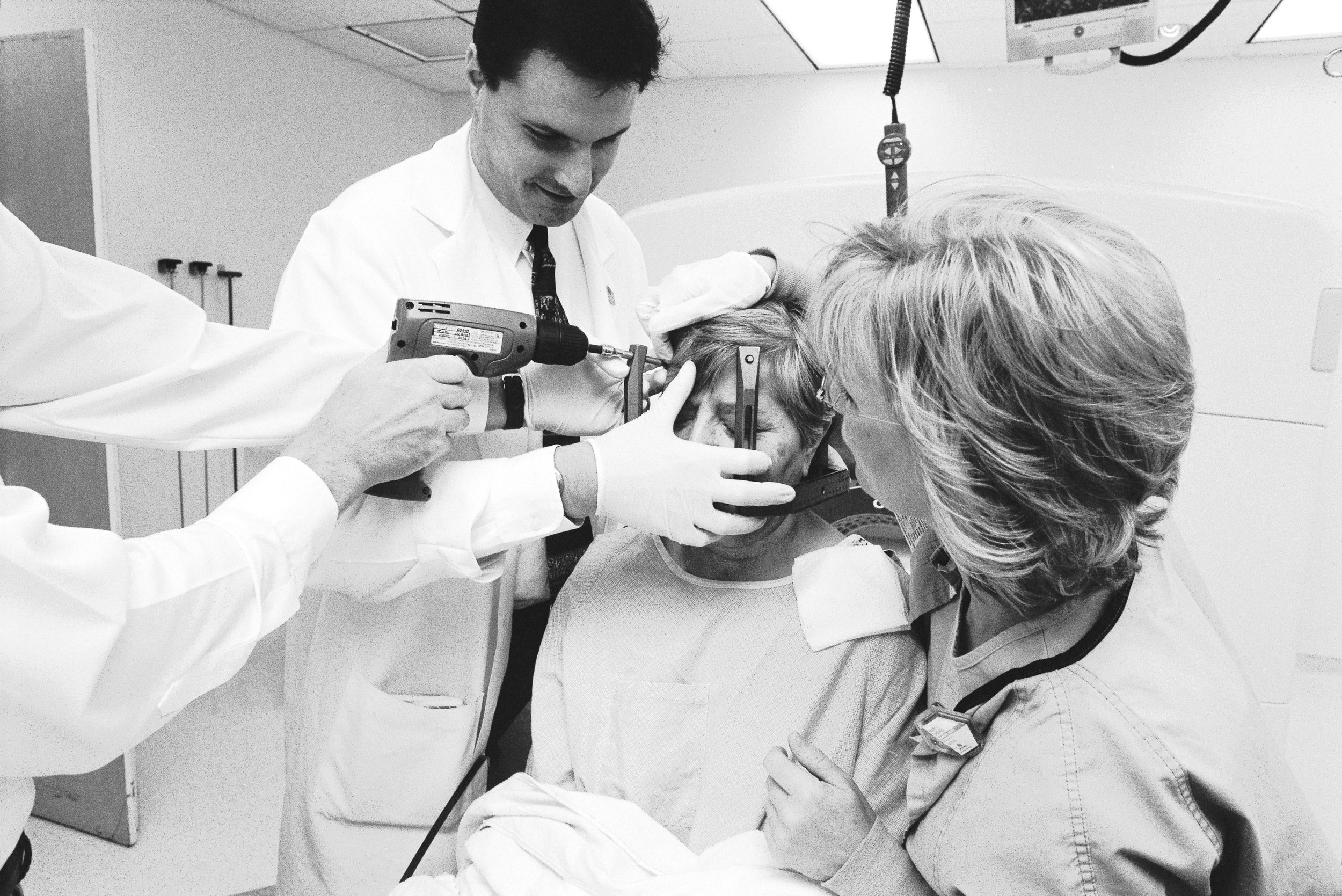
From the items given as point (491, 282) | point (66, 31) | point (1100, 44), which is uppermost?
point (66, 31)

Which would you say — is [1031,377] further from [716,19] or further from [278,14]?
[278,14]

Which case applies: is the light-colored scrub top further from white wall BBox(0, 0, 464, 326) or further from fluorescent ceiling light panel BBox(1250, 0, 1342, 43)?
fluorescent ceiling light panel BBox(1250, 0, 1342, 43)

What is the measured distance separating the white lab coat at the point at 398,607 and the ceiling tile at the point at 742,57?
3746mm

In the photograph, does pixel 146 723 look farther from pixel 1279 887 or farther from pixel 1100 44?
pixel 1100 44

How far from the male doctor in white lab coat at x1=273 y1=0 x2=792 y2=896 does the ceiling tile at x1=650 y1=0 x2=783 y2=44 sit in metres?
2.99

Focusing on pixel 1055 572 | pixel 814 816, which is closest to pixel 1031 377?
pixel 1055 572

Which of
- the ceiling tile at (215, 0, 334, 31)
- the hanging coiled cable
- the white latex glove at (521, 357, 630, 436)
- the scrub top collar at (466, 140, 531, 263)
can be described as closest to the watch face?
the hanging coiled cable

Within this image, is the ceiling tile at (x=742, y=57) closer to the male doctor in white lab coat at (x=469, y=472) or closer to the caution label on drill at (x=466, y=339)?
the male doctor in white lab coat at (x=469, y=472)

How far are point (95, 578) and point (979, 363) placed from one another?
0.85m

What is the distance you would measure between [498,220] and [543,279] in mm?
123

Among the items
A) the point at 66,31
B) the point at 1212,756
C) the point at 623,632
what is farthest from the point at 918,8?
the point at 1212,756

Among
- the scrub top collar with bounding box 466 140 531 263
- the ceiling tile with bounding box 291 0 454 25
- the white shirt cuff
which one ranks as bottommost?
the white shirt cuff

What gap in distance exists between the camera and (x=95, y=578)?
0.85 m

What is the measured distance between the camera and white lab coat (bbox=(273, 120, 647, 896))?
127cm
